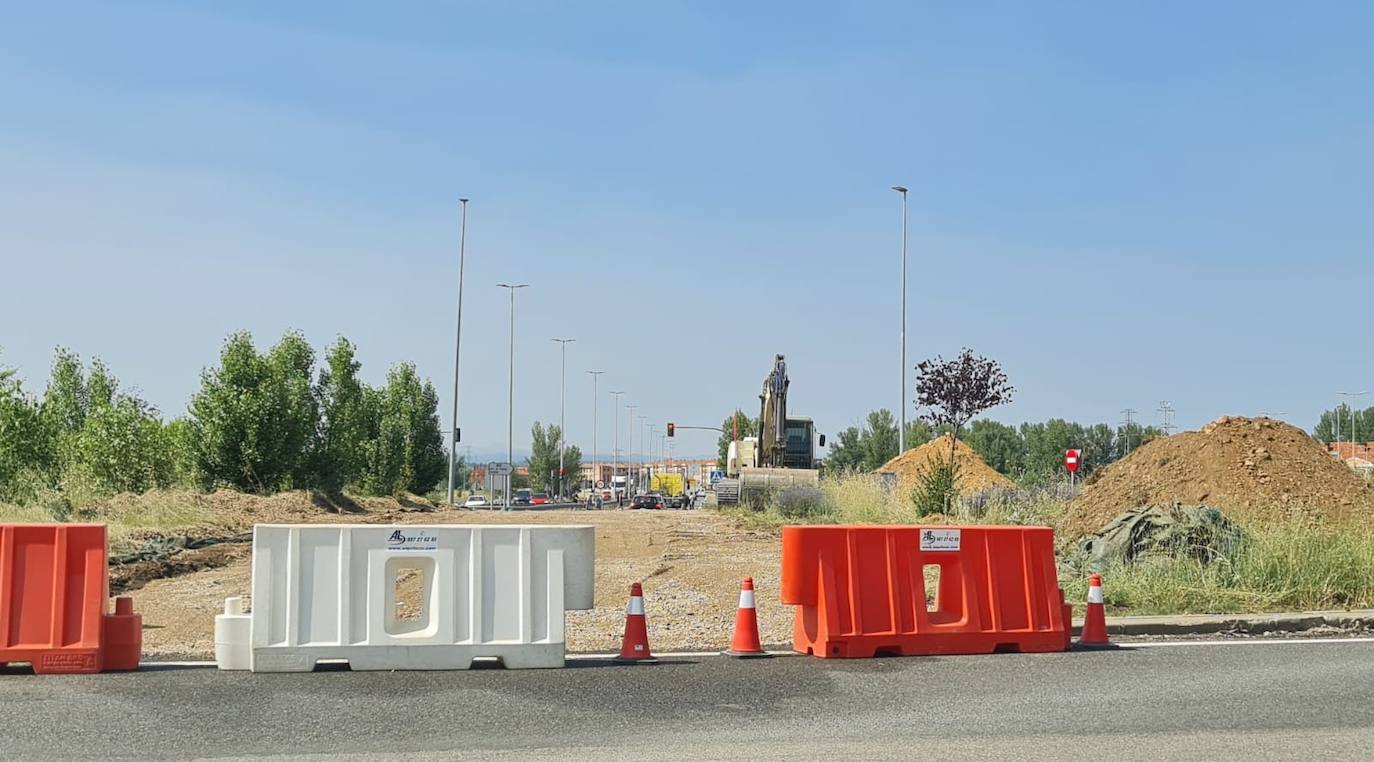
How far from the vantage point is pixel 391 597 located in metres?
10.7

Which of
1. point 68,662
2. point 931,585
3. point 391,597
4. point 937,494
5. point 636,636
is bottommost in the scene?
point 68,662

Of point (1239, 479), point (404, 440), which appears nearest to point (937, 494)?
point (1239, 479)

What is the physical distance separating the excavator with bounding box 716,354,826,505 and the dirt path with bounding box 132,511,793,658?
415 inches

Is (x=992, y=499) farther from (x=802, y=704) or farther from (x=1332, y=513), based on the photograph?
(x=802, y=704)

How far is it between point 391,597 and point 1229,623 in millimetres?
7742

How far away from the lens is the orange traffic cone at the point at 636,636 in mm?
11078

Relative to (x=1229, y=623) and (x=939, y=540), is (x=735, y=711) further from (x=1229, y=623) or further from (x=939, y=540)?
(x=1229, y=623)

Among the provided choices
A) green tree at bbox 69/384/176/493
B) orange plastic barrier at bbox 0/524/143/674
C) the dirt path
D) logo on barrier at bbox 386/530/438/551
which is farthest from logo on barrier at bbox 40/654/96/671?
green tree at bbox 69/384/176/493

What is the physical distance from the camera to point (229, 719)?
853 centimetres

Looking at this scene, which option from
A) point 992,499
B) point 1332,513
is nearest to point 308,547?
point 1332,513

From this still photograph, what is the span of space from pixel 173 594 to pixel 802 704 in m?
10.8

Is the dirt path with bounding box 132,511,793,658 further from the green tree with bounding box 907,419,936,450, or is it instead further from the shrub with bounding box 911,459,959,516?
the green tree with bounding box 907,419,936,450

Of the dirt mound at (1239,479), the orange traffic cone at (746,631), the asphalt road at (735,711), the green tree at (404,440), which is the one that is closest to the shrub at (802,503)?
the dirt mound at (1239,479)

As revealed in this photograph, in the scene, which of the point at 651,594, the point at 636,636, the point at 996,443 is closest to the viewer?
the point at 636,636
